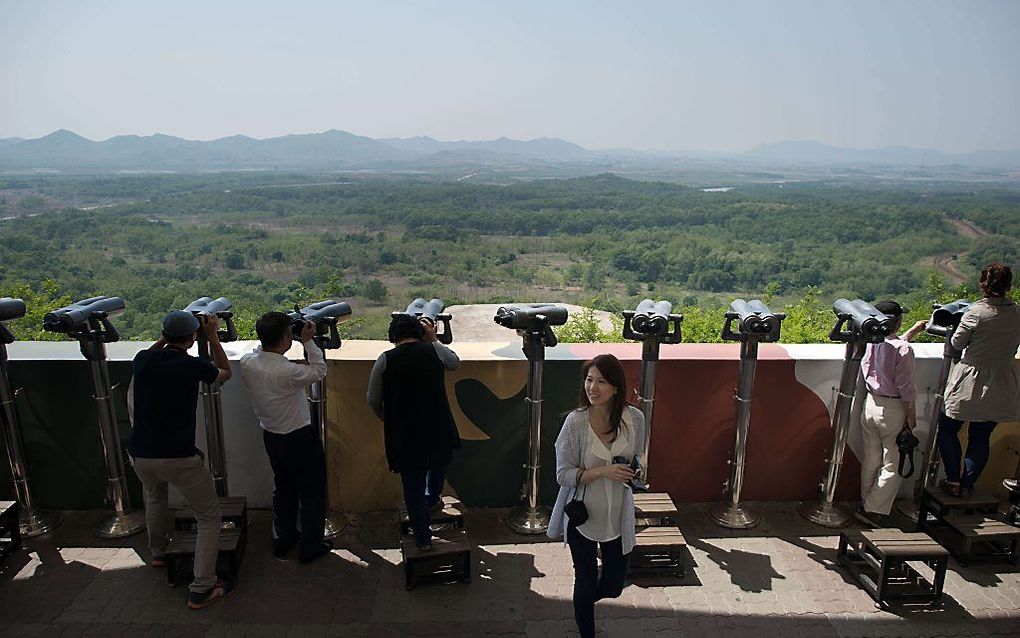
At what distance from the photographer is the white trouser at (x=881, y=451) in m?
5.14

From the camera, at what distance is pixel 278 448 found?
14.7ft

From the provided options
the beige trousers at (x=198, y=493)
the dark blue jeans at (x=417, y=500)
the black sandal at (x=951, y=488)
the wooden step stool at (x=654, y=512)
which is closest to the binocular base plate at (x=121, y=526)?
the beige trousers at (x=198, y=493)

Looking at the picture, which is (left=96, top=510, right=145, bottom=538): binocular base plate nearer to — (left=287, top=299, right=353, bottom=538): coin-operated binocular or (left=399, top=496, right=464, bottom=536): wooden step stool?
(left=287, top=299, right=353, bottom=538): coin-operated binocular

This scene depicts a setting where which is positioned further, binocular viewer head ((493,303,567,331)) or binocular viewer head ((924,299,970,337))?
binocular viewer head ((924,299,970,337))

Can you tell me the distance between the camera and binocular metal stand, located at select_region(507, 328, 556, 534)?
4945mm

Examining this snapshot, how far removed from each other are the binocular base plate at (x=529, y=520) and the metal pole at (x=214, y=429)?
2.16 meters

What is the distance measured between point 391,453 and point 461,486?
1305 mm

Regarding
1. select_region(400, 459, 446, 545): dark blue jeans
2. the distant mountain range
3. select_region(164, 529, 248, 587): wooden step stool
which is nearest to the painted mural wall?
select_region(164, 529, 248, 587): wooden step stool

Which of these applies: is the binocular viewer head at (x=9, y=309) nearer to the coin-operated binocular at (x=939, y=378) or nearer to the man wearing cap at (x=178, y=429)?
the man wearing cap at (x=178, y=429)

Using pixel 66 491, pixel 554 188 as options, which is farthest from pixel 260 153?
pixel 66 491

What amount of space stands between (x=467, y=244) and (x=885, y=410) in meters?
30.4

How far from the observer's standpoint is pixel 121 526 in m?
5.07

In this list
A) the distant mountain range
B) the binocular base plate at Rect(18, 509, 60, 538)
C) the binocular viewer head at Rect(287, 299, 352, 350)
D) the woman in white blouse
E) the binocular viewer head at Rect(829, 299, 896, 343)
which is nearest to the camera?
the woman in white blouse

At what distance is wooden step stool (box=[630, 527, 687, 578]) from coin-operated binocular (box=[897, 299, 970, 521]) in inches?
85.7
